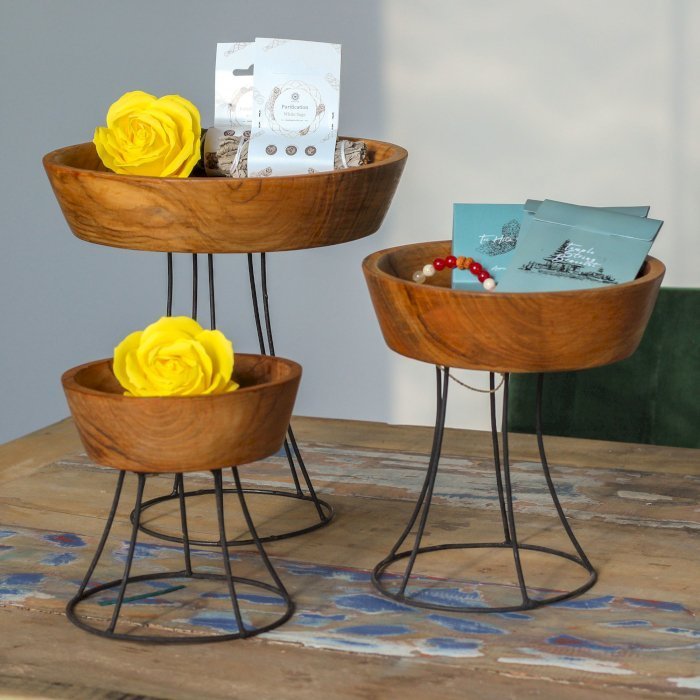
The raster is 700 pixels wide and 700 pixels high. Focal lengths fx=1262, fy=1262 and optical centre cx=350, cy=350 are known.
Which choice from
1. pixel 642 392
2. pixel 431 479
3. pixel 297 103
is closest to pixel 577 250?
pixel 431 479

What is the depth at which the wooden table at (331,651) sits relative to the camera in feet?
3.33

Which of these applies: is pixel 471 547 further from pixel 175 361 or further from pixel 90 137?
pixel 90 137

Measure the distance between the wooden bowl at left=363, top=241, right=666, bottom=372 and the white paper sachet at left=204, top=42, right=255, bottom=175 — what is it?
1.22 ft

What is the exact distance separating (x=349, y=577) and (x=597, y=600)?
245 mm

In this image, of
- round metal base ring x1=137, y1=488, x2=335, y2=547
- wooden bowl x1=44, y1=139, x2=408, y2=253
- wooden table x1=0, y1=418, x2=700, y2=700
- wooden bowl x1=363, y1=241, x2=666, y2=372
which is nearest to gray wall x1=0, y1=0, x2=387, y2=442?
wooden table x1=0, y1=418, x2=700, y2=700

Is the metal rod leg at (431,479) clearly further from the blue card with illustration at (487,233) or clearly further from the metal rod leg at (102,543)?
the metal rod leg at (102,543)

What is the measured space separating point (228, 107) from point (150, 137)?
0.15 m

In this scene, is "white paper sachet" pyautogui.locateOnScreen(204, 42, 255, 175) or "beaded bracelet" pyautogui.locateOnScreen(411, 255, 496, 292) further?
"white paper sachet" pyautogui.locateOnScreen(204, 42, 255, 175)

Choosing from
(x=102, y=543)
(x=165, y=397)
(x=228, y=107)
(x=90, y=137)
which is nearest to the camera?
(x=165, y=397)

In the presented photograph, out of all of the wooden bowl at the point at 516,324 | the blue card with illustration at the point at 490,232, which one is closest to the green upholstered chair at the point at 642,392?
the blue card with illustration at the point at 490,232

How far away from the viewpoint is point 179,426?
1.05 m

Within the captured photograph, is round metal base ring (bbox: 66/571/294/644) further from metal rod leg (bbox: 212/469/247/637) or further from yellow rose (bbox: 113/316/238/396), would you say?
yellow rose (bbox: 113/316/238/396)

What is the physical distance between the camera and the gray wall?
282 centimetres

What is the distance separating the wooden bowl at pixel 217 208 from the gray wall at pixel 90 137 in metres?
1.51
